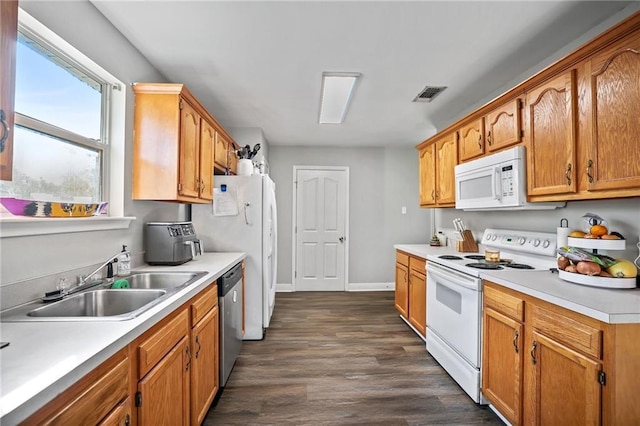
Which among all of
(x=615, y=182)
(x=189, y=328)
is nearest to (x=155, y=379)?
(x=189, y=328)

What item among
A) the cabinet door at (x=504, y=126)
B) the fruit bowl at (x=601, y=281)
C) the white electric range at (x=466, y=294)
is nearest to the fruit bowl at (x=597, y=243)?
the fruit bowl at (x=601, y=281)

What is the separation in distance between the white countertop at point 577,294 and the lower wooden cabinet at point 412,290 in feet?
3.73

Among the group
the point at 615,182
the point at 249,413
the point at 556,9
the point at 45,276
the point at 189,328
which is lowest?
the point at 249,413

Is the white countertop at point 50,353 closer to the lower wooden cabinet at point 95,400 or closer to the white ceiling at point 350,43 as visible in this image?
the lower wooden cabinet at point 95,400

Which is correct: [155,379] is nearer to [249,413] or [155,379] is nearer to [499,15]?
[249,413]

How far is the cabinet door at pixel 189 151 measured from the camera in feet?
7.02

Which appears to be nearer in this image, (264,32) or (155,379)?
(155,379)

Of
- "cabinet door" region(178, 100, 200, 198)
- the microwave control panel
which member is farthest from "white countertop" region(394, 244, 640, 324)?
"cabinet door" region(178, 100, 200, 198)

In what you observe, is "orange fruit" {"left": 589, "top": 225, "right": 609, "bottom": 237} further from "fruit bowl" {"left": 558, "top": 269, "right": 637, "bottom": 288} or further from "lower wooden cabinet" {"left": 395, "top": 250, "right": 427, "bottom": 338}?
"lower wooden cabinet" {"left": 395, "top": 250, "right": 427, "bottom": 338}

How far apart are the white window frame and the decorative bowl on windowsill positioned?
3 cm

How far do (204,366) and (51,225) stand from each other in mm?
1055

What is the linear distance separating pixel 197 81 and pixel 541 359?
3.03 meters

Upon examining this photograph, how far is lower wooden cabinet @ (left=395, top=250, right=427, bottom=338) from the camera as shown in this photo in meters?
3.00

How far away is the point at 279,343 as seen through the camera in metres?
2.94
